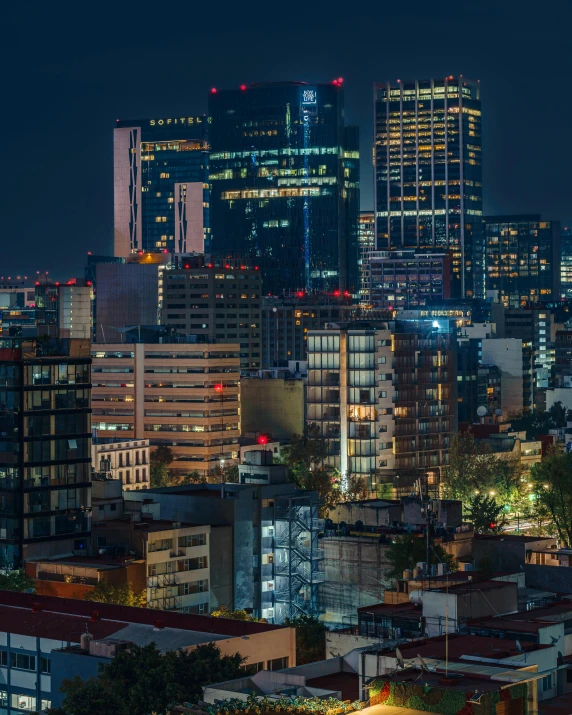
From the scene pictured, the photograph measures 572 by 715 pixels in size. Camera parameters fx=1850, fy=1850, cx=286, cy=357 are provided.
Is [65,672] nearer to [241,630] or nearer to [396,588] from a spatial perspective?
[241,630]

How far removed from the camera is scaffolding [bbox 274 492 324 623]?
10244 centimetres

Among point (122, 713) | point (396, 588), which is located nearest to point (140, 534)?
point (396, 588)

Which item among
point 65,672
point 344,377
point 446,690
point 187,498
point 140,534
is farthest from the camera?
point 344,377

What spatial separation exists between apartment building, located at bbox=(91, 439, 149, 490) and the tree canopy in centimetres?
10480

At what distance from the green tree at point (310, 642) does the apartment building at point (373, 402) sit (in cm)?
8914

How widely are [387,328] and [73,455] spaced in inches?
3243

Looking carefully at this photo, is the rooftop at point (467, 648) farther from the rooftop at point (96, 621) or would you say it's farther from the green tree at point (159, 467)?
the green tree at point (159, 467)

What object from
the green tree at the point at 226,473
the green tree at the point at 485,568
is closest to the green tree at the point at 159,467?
the green tree at the point at 226,473

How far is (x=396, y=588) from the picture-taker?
86625 millimetres

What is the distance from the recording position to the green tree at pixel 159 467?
181 metres

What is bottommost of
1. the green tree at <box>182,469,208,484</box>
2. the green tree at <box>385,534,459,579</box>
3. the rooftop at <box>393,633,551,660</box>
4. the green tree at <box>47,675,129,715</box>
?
the green tree at <box>182,469,208,484</box>

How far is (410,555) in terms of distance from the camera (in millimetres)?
95750

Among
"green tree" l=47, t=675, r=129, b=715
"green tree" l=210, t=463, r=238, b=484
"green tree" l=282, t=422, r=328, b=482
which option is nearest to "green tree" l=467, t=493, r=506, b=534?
"green tree" l=210, t=463, r=238, b=484

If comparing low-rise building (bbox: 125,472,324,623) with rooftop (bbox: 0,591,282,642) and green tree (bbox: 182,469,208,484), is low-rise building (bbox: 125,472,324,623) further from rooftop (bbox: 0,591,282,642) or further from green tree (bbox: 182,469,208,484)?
green tree (bbox: 182,469,208,484)
